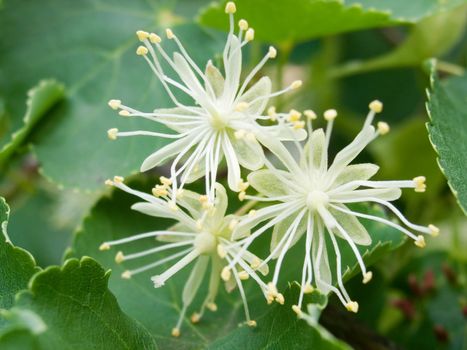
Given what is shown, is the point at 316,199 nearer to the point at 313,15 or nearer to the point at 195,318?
the point at 195,318

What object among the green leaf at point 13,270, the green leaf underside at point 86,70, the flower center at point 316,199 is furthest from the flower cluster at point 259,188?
the green leaf underside at point 86,70

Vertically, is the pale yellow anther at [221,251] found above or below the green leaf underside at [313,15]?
below

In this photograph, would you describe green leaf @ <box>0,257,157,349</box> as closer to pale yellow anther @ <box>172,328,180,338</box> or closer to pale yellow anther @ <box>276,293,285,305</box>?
pale yellow anther @ <box>172,328,180,338</box>

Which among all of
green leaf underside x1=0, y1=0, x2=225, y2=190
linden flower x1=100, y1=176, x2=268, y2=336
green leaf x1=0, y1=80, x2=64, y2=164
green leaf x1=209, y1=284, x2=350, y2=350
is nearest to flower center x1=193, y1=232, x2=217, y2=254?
linden flower x1=100, y1=176, x2=268, y2=336

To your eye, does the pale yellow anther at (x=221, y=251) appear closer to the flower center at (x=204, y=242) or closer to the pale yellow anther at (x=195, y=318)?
the flower center at (x=204, y=242)

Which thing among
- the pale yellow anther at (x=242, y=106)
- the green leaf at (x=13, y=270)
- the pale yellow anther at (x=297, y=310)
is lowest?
the green leaf at (x=13, y=270)

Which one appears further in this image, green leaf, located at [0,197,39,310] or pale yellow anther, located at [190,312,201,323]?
pale yellow anther, located at [190,312,201,323]

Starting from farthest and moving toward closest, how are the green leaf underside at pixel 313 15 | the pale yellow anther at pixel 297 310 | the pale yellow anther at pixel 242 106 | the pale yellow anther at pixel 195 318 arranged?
the green leaf underside at pixel 313 15 < the pale yellow anther at pixel 195 318 < the pale yellow anther at pixel 242 106 < the pale yellow anther at pixel 297 310

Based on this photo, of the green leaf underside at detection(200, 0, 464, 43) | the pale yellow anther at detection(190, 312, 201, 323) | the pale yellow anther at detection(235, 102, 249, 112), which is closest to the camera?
the pale yellow anther at detection(235, 102, 249, 112)
